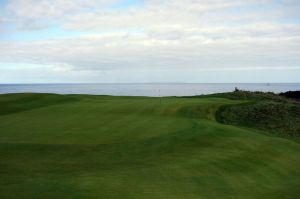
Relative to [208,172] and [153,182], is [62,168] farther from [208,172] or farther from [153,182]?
[208,172]

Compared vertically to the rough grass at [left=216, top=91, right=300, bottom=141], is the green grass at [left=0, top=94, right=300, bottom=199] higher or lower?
lower

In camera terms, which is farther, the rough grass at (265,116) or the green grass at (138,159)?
the rough grass at (265,116)

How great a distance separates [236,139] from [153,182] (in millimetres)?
9349

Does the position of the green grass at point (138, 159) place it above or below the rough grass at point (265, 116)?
below

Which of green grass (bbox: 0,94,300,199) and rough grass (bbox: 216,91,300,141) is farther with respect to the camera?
rough grass (bbox: 216,91,300,141)

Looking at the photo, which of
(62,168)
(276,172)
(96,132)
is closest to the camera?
(62,168)

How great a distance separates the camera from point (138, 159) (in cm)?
1734

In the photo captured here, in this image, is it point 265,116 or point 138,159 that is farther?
point 265,116

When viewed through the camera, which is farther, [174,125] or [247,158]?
[174,125]

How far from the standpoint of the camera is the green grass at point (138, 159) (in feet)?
43.1

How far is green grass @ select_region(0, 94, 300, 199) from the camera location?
517 inches

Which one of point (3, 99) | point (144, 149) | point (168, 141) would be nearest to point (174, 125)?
point (168, 141)

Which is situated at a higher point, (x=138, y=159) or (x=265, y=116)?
(x=265, y=116)

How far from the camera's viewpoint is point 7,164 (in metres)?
15.7
